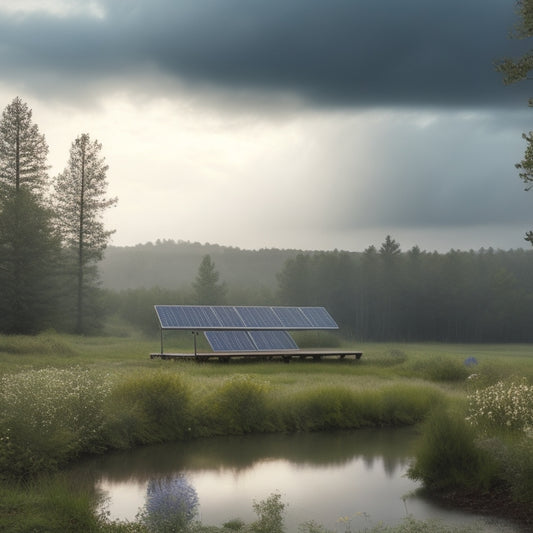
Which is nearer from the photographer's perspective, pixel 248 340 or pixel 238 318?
pixel 248 340

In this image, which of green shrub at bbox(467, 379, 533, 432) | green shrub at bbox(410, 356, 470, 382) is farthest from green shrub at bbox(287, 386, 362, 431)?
green shrub at bbox(410, 356, 470, 382)

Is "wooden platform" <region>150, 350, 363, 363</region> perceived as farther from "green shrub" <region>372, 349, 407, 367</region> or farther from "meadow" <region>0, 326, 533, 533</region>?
"meadow" <region>0, 326, 533, 533</region>

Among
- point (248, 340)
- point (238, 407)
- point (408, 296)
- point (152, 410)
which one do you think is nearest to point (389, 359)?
point (248, 340)

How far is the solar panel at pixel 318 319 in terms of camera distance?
33.6 m

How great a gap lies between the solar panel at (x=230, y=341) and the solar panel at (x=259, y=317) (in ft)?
1.94

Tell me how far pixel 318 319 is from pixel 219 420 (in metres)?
17.0

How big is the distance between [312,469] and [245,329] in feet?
55.5

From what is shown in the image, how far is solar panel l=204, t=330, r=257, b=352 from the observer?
3016 centimetres

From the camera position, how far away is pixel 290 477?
14.4 m

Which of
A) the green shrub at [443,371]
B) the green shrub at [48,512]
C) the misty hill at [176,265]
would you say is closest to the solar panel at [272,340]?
the green shrub at [443,371]

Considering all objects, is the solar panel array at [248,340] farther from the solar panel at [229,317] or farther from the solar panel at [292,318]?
the solar panel at [292,318]

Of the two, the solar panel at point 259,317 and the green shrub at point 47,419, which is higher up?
the solar panel at point 259,317

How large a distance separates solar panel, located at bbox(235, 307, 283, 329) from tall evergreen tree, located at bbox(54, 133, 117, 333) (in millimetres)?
15215

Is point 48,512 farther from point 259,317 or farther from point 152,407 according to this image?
point 259,317
